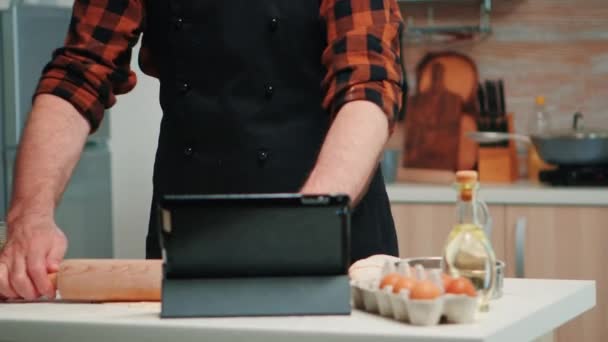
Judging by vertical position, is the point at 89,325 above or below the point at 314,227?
below

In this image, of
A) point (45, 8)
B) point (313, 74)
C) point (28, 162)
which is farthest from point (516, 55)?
point (28, 162)

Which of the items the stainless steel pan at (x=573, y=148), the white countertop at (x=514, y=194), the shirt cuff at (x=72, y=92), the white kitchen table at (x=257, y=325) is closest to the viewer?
the white kitchen table at (x=257, y=325)

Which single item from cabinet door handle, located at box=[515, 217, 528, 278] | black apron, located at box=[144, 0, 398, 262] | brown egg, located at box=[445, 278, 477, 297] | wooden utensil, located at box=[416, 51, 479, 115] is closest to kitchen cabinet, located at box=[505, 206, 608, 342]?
cabinet door handle, located at box=[515, 217, 528, 278]

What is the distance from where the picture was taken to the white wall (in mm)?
3643

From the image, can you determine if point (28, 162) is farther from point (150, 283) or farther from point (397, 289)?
point (397, 289)

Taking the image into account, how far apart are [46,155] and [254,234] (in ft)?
1.90

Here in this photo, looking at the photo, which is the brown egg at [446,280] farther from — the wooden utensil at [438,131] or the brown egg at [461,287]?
the wooden utensil at [438,131]

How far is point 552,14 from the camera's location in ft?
12.4

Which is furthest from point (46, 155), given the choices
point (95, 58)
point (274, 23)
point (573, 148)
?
point (573, 148)

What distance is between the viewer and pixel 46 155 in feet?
5.83

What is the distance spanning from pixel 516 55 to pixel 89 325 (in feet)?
8.86

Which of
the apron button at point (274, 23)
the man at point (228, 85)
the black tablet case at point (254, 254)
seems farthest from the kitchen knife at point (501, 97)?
the black tablet case at point (254, 254)

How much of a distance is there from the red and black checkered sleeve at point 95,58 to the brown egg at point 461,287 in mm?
785

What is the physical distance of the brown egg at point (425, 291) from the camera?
1272 millimetres
